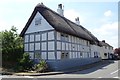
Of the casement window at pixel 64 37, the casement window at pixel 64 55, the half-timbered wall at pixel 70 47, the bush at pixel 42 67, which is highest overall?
the casement window at pixel 64 37

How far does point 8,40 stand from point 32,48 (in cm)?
376

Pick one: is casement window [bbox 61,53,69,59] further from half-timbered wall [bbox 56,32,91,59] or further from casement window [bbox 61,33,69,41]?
casement window [bbox 61,33,69,41]

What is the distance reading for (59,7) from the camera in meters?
34.2

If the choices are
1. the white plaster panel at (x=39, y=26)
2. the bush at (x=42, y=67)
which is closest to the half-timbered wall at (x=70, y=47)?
the white plaster panel at (x=39, y=26)

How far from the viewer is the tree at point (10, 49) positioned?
28.9 m

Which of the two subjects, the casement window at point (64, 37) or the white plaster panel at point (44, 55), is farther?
the casement window at point (64, 37)

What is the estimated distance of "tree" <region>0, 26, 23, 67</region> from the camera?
94.8 feet

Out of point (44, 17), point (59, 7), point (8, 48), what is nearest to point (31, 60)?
point (8, 48)

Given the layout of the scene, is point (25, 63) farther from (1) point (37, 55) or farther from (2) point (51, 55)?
(2) point (51, 55)

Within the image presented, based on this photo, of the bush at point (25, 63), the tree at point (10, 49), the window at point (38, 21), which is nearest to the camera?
the bush at point (25, 63)

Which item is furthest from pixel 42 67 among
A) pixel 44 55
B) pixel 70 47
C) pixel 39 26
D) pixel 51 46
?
pixel 70 47

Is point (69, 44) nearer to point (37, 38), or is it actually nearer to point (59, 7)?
point (37, 38)

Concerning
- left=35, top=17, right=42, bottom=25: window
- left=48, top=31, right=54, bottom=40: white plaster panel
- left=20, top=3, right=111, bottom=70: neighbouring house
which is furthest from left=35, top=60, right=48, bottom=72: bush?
left=35, top=17, right=42, bottom=25: window

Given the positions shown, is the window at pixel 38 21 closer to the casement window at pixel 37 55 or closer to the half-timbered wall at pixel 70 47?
the half-timbered wall at pixel 70 47
